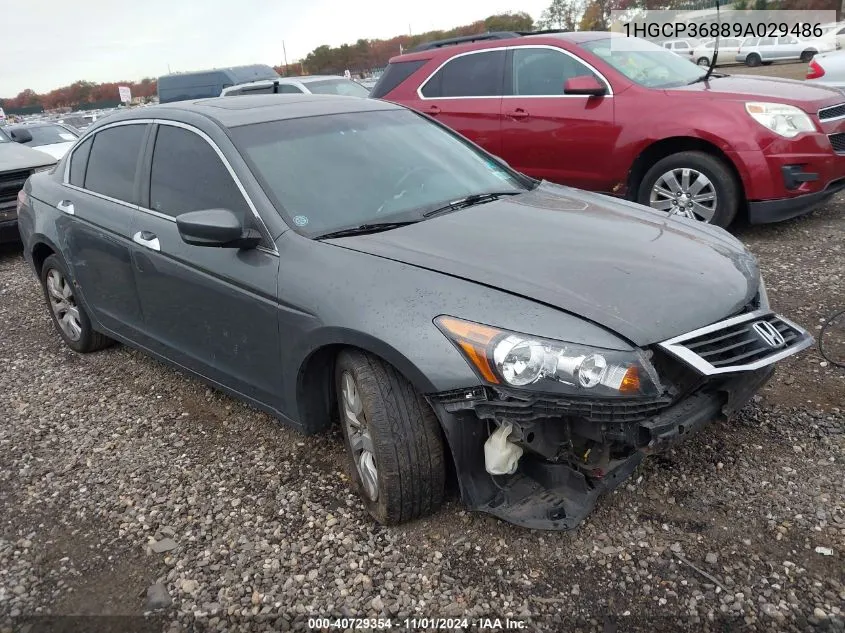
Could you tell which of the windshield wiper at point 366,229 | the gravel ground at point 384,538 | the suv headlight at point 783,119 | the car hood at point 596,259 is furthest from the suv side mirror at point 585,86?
the windshield wiper at point 366,229

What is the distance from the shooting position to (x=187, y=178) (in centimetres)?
330

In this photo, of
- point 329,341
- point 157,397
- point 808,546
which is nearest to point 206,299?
point 329,341

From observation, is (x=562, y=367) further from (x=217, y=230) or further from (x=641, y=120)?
(x=641, y=120)

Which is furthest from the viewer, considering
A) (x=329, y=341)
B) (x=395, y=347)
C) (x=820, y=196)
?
(x=820, y=196)

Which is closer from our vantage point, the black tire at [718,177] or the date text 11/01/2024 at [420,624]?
the date text 11/01/2024 at [420,624]

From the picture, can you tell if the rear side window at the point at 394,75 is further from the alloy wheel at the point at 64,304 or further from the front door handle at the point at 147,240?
the front door handle at the point at 147,240

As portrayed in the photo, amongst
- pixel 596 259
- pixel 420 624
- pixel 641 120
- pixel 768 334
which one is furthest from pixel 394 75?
pixel 420 624

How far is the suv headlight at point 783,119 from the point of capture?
205 inches

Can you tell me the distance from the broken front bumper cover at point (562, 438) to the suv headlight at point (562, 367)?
0.05 m

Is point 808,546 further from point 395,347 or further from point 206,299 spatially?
point 206,299

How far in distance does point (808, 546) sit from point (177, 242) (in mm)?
2872

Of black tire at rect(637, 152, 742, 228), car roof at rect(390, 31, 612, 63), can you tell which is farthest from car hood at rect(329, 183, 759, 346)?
car roof at rect(390, 31, 612, 63)

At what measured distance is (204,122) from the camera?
3.30m

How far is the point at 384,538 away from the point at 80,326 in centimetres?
291
